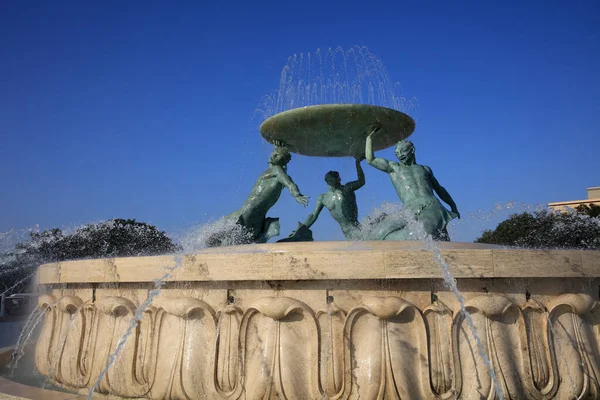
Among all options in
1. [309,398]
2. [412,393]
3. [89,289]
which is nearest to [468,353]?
[412,393]

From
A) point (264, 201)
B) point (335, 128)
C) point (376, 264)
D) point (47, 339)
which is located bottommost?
point (47, 339)

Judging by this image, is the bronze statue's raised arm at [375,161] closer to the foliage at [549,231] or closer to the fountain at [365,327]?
the fountain at [365,327]

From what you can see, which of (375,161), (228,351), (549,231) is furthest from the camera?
(549,231)

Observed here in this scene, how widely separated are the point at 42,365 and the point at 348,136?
5.40 metres

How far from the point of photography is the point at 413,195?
7.34 metres

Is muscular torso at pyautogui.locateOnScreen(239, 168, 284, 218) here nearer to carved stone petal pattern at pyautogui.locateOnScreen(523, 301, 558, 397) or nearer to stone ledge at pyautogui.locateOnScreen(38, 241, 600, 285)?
stone ledge at pyautogui.locateOnScreen(38, 241, 600, 285)

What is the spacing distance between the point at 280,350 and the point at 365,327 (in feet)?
2.29

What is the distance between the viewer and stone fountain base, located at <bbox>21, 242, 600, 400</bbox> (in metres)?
4.06

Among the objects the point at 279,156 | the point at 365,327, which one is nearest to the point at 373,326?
the point at 365,327

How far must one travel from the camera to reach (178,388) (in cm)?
436

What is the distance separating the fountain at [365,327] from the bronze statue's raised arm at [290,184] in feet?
10.1

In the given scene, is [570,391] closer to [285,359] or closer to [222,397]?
[285,359]

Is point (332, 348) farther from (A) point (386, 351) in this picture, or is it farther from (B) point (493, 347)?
(B) point (493, 347)

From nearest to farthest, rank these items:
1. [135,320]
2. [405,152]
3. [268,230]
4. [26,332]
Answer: [135,320], [26,332], [405,152], [268,230]
